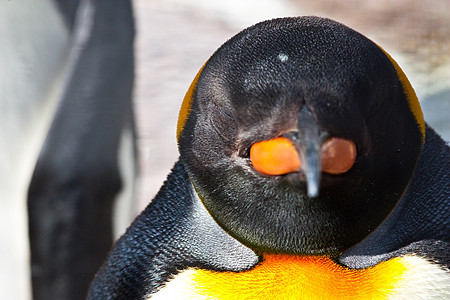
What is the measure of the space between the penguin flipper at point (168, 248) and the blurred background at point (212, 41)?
0.94m

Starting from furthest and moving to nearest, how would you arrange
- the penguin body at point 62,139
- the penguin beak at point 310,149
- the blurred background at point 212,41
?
the blurred background at point 212,41
the penguin body at point 62,139
the penguin beak at point 310,149

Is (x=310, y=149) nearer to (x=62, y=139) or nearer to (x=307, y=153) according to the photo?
(x=307, y=153)

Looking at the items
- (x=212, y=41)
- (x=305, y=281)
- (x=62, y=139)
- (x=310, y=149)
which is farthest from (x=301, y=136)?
(x=212, y=41)

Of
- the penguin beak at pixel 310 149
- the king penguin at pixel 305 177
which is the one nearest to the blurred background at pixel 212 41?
the king penguin at pixel 305 177

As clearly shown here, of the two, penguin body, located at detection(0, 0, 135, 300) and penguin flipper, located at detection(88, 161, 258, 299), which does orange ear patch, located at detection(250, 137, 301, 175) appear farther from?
penguin body, located at detection(0, 0, 135, 300)

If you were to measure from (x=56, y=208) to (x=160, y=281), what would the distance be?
0.63 metres

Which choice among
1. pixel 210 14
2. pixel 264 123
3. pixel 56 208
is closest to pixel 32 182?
pixel 56 208

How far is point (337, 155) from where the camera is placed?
532 millimetres

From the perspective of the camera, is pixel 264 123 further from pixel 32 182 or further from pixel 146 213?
pixel 32 182

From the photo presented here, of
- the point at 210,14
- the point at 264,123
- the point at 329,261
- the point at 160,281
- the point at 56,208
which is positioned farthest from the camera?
the point at 210,14

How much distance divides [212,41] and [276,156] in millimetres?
2017

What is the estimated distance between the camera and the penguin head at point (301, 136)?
0.54 meters

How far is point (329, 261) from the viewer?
0.70 metres

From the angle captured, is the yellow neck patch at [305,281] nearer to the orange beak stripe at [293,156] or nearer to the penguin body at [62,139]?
the orange beak stripe at [293,156]
